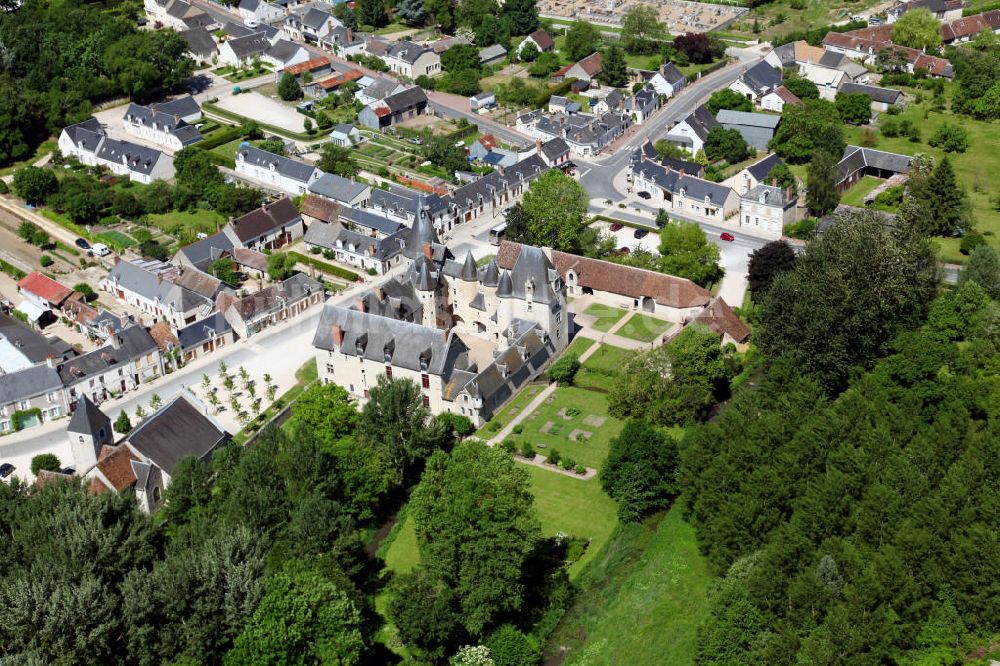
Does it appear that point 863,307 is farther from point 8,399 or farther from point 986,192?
point 8,399

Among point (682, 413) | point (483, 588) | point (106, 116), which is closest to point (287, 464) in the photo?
point (483, 588)

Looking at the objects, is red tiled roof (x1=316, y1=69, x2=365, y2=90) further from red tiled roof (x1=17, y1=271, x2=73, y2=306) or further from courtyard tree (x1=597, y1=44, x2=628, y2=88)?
red tiled roof (x1=17, y1=271, x2=73, y2=306)

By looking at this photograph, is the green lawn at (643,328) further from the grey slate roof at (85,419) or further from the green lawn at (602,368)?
the grey slate roof at (85,419)

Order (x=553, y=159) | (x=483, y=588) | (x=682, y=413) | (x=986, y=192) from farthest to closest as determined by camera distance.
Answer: (x=553, y=159), (x=986, y=192), (x=682, y=413), (x=483, y=588)

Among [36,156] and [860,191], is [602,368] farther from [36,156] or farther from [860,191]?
[36,156]

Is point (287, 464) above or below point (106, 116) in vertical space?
above

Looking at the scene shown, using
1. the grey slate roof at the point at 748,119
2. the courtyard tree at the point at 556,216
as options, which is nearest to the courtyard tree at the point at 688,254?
the courtyard tree at the point at 556,216

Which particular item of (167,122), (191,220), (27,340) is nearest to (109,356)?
(27,340)
